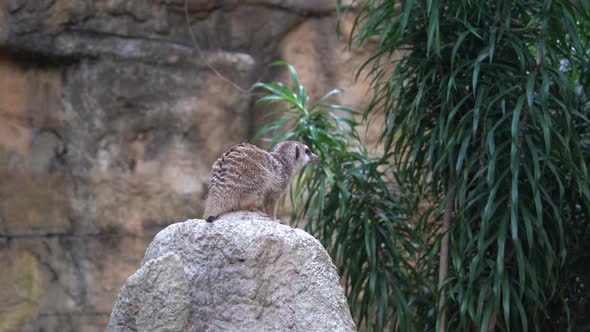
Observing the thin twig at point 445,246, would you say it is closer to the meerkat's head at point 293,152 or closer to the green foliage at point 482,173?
the green foliage at point 482,173

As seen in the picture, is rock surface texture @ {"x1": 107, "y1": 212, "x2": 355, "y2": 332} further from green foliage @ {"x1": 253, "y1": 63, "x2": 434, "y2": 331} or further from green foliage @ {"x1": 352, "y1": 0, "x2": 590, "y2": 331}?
green foliage @ {"x1": 253, "y1": 63, "x2": 434, "y2": 331}

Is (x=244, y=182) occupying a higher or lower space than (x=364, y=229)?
higher

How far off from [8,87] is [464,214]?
303 centimetres

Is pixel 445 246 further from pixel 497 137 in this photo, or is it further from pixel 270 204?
pixel 270 204

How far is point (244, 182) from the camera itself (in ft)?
9.52

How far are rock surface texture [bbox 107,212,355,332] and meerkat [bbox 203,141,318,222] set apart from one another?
0.16m

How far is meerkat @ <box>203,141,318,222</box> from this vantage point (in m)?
2.84

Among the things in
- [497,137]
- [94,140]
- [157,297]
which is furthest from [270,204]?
[94,140]

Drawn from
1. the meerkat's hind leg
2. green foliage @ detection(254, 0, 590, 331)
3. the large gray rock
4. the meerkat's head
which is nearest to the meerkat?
the meerkat's hind leg

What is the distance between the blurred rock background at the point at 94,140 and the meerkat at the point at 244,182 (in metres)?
2.02

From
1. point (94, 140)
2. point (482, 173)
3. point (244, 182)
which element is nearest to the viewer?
point (244, 182)

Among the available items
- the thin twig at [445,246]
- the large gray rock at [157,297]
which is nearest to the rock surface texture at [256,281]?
the large gray rock at [157,297]

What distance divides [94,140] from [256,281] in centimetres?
277

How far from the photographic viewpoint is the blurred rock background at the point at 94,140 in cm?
487
